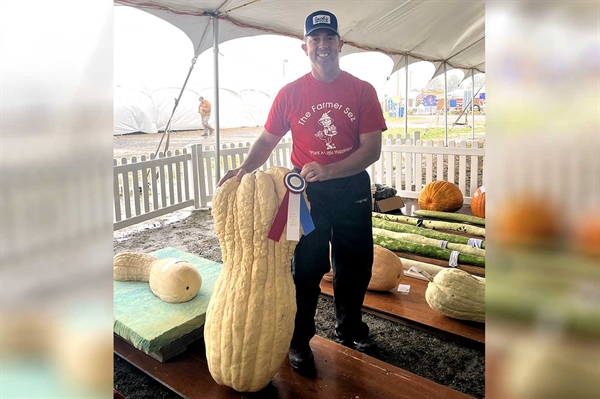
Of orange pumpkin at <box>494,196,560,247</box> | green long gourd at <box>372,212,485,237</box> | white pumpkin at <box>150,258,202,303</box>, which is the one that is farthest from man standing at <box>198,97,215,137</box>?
orange pumpkin at <box>494,196,560,247</box>

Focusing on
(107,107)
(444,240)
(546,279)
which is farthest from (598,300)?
(444,240)

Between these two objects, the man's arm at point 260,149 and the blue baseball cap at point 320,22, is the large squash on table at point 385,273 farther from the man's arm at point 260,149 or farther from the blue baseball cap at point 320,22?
the blue baseball cap at point 320,22

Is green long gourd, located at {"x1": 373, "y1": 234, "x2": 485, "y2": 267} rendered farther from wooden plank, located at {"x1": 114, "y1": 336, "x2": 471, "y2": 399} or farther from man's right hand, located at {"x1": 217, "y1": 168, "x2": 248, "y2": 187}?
man's right hand, located at {"x1": 217, "y1": 168, "x2": 248, "y2": 187}

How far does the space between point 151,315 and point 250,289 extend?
856mm

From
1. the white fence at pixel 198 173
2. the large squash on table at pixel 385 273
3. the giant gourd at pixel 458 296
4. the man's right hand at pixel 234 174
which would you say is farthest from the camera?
the white fence at pixel 198 173

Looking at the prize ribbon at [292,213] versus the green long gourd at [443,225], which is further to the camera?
the green long gourd at [443,225]

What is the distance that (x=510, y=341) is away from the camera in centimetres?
38

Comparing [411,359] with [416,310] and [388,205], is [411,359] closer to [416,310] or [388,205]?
[416,310]

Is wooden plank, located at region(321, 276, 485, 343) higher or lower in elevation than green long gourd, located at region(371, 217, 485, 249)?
lower

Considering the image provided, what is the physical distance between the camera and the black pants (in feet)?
6.91

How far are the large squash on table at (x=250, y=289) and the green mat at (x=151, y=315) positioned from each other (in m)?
0.42

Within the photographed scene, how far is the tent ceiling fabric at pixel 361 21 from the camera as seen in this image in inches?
181

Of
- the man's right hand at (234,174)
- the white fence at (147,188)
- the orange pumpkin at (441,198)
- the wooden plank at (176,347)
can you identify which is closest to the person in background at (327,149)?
the man's right hand at (234,174)

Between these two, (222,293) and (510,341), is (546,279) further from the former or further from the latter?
(222,293)
